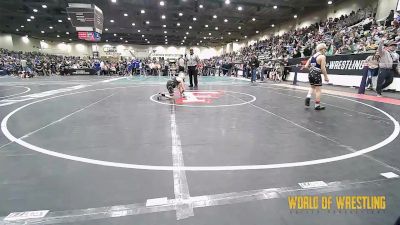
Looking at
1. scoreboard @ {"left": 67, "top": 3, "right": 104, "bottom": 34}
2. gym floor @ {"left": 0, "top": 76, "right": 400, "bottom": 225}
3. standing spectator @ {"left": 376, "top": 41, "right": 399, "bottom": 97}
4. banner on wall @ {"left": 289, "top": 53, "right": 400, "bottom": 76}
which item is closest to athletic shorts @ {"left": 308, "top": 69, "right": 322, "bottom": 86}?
gym floor @ {"left": 0, "top": 76, "right": 400, "bottom": 225}

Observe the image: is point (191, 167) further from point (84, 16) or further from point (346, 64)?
point (84, 16)

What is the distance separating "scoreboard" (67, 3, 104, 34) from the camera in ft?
64.8

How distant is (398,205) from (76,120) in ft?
17.8

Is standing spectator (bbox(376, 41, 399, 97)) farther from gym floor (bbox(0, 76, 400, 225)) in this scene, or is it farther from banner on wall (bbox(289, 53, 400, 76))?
gym floor (bbox(0, 76, 400, 225))

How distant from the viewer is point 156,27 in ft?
123

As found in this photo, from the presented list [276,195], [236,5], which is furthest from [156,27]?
[276,195]

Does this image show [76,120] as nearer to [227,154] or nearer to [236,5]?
[227,154]

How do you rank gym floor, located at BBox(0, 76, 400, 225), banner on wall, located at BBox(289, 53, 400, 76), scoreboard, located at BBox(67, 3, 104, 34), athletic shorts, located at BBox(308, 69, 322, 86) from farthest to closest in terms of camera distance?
scoreboard, located at BBox(67, 3, 104, 34) → banner on wall, located at BBox(289, 53, 400, 76) → athletic shorts, located at BBox(308, 69, 322, 86) → gym floor, located at BBox(0, 76, 400, 225)

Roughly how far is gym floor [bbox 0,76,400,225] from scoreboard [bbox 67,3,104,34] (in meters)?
17.3

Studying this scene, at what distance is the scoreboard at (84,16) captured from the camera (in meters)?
19.8

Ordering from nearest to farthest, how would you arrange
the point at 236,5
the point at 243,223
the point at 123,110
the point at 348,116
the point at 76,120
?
the point at 243,223 < the point at 76,120 < the point at 348,116 < the point at 123,110 < the point at 236,5

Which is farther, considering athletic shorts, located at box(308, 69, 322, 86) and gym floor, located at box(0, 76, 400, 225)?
athletic shorts, located at box(308, 69, 322, 86)

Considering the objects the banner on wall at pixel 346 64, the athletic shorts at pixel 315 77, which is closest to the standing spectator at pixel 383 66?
the banner on wall at pixel 346 64

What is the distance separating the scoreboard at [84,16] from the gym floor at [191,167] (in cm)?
1731
